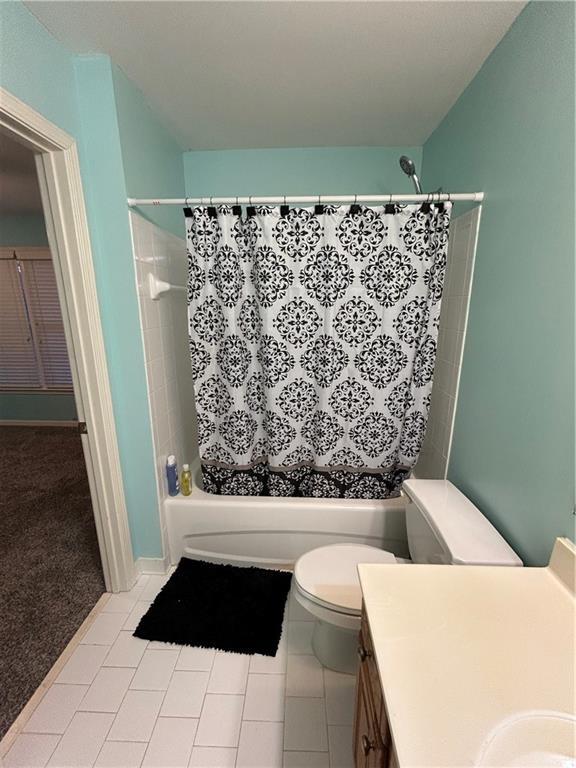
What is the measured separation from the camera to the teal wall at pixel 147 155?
1392mm

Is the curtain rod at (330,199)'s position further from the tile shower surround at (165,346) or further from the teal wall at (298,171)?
the teal wall at (298,171)

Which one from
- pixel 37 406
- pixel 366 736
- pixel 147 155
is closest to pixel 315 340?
pixel 147 155

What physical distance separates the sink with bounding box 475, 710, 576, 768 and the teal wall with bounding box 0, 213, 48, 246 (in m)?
4.38

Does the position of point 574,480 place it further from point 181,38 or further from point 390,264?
point 181,38

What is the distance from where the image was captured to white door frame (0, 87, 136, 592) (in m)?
1.17

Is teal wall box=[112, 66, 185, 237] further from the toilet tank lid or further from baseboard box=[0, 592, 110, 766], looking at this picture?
baseboard box=[0, 592, 110, 766]

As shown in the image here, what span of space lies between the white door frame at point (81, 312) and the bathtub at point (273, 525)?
11.1 inches

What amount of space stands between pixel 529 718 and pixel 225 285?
1588mm

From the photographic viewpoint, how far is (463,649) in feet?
2.30

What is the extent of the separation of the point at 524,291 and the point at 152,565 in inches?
81.8

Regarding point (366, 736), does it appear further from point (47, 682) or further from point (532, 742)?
point (47, 682)

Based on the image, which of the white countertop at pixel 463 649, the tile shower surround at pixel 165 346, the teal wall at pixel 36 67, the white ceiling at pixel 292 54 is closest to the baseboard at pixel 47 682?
the tile shower surround at pixel 165 346

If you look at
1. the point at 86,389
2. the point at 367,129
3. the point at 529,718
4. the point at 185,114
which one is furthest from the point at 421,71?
the point at 529,718

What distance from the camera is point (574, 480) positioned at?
33.3 inches
